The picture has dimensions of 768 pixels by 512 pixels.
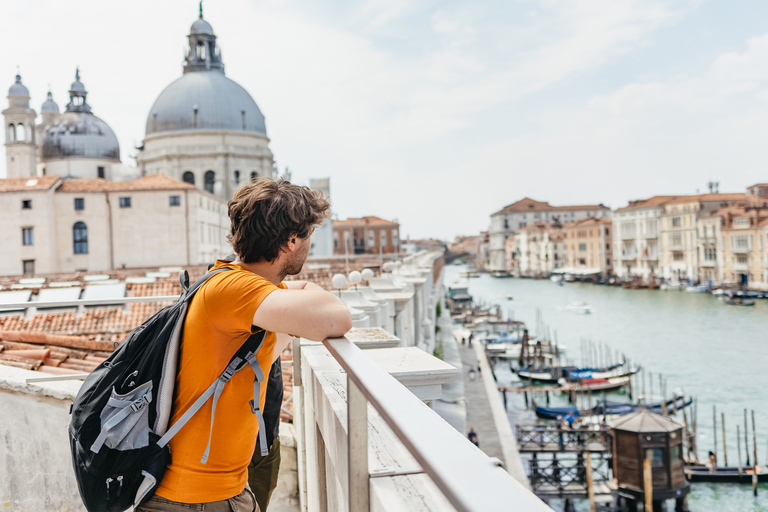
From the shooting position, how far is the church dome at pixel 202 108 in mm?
40312

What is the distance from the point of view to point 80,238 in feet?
97.9

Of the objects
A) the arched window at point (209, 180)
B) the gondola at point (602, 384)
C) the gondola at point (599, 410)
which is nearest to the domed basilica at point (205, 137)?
the arched window at point (209, 180)

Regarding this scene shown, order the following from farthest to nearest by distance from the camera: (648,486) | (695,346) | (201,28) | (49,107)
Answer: (49,107) → (201,28) → (695,346) → (648,486)

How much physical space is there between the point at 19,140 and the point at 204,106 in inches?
478

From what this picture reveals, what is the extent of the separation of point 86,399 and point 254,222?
551 millimetres

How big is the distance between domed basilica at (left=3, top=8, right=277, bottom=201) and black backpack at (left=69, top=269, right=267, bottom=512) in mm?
37635

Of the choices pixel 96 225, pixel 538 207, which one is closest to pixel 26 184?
pixel 96 225

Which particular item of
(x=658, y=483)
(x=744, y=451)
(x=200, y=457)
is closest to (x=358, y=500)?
(x=200, y=457)

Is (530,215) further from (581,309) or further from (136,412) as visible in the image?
(136,412)

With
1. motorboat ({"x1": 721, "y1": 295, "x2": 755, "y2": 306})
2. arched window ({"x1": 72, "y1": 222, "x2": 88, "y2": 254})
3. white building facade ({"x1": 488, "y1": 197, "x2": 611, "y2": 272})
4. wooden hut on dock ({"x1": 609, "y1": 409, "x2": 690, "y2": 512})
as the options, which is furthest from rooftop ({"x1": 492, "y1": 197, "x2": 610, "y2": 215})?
wooden hut on dock ({"x1": 609, "y1": 409, "x2": 690, "y2": 512})

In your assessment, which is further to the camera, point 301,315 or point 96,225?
point 96,225

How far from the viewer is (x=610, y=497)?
1509 centimetres

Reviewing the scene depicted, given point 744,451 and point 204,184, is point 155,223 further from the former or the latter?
point 744,451

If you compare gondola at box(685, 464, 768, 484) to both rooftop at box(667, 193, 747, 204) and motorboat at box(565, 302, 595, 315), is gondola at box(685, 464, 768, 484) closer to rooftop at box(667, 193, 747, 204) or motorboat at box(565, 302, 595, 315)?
motorboat at box(565, 302, 595, 315)
